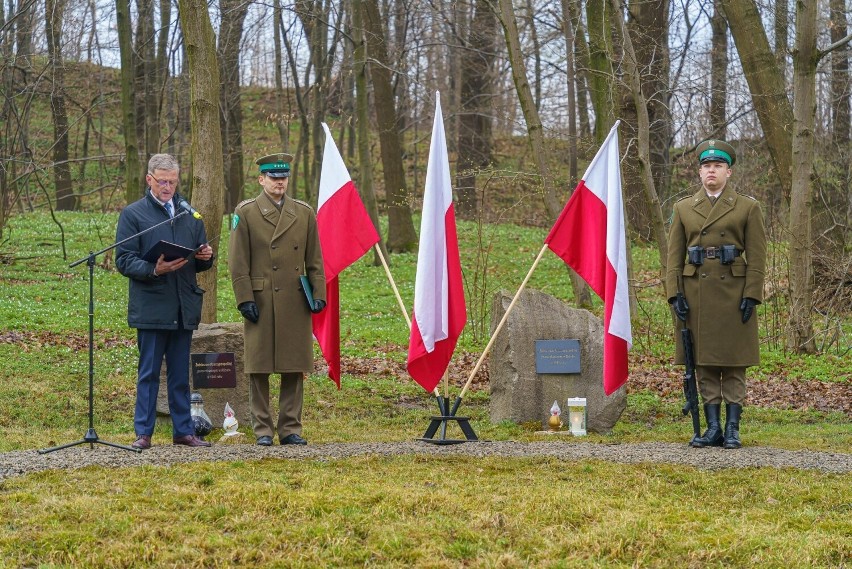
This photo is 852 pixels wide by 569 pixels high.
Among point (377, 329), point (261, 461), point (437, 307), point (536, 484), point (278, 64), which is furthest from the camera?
point (278, 64)

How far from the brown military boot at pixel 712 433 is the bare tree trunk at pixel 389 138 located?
53.0 feet

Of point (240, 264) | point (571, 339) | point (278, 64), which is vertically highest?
point (278, 64)

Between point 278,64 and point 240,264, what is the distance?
22548mm

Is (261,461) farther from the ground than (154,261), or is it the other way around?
(154,261)

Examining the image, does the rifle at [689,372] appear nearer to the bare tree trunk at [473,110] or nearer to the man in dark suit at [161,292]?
the man in dark suit at [161,292]

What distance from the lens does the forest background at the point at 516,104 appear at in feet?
49.0

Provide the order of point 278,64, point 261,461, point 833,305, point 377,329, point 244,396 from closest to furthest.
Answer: point 261,461 → point 244,396 → point 833,305 → point 377,329 → point 278,64

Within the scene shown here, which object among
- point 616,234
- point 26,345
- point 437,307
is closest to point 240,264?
point 437,307

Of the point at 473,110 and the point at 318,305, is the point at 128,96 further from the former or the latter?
the point at 318,305

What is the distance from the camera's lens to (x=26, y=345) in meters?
14.8

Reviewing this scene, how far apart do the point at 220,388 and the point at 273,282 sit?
149cm

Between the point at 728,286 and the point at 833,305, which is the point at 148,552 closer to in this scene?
the point at 728,286

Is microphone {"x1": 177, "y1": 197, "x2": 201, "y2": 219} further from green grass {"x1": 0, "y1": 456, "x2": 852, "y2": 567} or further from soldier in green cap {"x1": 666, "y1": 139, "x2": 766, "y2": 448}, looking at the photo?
soldier in green cap {"x1": 666, "y1": 139, "x2": 766, "y2": 448}

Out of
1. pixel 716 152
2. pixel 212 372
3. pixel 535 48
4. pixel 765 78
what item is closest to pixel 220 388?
pixel 212 372
